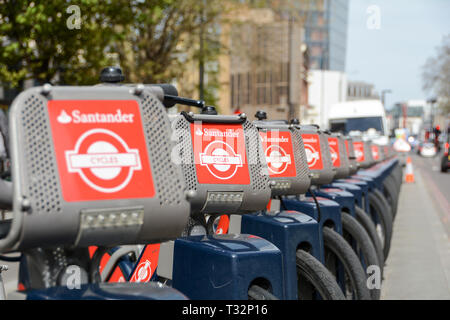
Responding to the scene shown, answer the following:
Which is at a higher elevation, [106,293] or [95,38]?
[95,38]

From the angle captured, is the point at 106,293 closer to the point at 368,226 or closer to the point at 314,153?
the point at 314,153

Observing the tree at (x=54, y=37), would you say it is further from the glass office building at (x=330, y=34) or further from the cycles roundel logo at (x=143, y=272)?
the glass office building at (x=330, y=34)

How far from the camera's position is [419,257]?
8258mm

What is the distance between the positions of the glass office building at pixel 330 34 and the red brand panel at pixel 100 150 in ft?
390

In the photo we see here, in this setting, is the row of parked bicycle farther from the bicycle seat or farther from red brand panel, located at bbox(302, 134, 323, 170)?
red brand panel, located at bbox(302, 134, 323, 170)

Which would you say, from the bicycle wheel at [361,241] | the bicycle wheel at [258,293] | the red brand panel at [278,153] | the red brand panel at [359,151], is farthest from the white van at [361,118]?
the bicycle wheel at [258,293]

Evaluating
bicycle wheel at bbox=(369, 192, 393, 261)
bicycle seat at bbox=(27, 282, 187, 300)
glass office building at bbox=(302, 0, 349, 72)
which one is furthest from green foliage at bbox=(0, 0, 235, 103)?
glass office building at bbox=(302, 0, 349, 72)

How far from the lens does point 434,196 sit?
18984 millimetres

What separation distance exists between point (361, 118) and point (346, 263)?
76.6ft

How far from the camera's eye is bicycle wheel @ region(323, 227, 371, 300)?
162 inches

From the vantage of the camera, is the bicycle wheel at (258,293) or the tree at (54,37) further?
the tree at (54,37)

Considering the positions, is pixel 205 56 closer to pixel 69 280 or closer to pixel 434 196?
pixel 434 196

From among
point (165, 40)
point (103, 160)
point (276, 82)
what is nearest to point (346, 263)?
point (103, 160)

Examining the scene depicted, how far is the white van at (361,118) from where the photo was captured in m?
26.6
